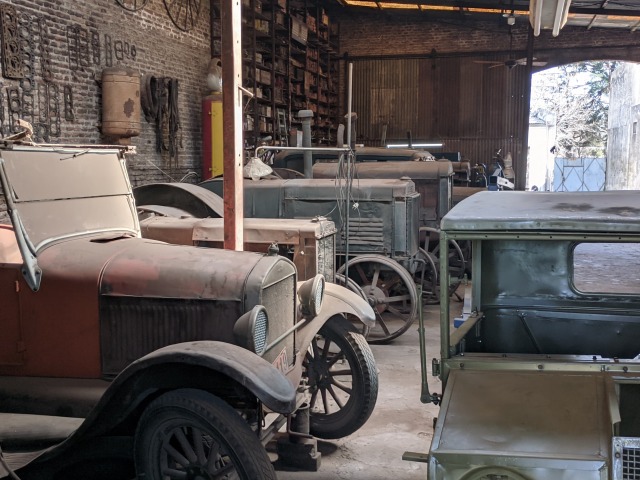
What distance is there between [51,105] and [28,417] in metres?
5.34

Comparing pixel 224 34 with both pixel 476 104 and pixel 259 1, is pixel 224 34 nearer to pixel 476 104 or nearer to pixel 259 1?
pixel 259 1

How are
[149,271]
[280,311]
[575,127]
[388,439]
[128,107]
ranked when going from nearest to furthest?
[149,271]
[280,311]
[388,439]
[128,107]
[575,127]

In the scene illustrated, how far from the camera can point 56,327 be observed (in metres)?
3.34

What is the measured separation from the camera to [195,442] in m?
3.00

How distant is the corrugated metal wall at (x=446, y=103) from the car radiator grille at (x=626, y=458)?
15.6 m

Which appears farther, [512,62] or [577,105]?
[577,105]

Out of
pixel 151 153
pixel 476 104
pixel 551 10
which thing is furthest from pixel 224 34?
pixel 476 104

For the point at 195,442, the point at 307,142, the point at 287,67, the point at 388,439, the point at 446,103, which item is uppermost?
the point at 287,67

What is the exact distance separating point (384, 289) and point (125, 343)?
4.20 meters

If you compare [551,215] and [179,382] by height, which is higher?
[551,215]

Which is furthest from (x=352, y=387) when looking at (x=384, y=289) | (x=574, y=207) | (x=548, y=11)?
(x=548, y=11)

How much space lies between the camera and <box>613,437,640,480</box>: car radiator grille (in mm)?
2330

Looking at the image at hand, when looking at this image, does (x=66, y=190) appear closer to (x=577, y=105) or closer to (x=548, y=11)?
(x=548, y=11)

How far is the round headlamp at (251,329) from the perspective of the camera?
3.09m
